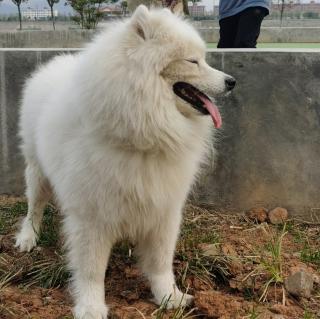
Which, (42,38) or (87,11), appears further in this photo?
(87,11)

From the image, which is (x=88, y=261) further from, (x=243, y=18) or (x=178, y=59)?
(x=243, y=18)

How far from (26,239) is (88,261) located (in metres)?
1.11

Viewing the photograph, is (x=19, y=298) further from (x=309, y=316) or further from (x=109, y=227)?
(x=309, y=316)

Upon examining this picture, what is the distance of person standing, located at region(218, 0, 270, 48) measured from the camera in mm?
5137

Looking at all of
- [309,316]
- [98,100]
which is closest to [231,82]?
[98,100]

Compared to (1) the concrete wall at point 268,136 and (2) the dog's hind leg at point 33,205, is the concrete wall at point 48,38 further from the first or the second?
(2) the dog's hind leg at point 33,205

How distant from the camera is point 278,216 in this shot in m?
4.50

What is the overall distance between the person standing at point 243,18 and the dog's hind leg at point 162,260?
2.59m

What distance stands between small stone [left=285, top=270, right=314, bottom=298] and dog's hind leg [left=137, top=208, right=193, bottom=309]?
0.62m

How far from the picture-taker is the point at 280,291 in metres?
3.31

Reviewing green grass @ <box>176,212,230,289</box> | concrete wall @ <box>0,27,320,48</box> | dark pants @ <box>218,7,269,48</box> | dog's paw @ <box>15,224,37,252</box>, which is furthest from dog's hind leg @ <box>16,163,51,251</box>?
concrete wall @ <box>0,27,320,48</box>

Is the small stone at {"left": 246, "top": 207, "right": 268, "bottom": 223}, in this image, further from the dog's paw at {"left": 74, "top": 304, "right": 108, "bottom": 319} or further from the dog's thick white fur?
the dog's paw at {"left": 74, "top": 304, "right": 108, "bottom": 319}

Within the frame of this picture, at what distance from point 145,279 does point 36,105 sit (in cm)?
142

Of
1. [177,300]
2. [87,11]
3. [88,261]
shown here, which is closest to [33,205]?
[88,261]
